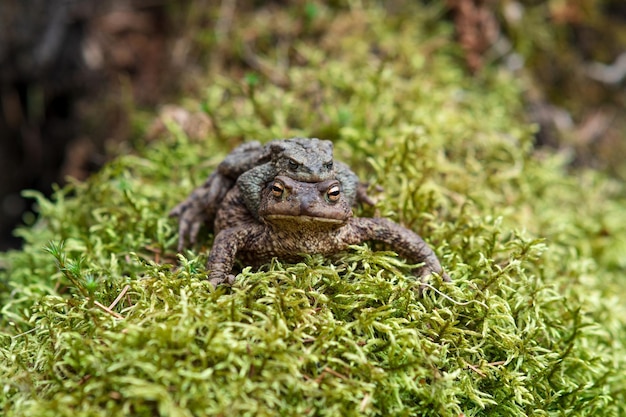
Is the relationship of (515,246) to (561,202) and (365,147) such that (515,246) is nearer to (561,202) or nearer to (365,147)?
(365,147)

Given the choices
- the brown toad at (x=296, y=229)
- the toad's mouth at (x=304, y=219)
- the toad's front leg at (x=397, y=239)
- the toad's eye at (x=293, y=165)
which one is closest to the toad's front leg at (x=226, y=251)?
the brown toad at (x=296, y=229)

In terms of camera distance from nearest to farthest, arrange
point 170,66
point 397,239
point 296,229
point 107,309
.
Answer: point 107,309 < point 296,229 < point 397,239 < point 170,66

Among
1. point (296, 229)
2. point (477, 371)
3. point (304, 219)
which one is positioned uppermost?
point (304, 219)

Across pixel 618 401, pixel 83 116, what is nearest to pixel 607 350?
pixel 618 401

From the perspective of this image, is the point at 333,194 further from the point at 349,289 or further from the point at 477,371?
the point at 477,371

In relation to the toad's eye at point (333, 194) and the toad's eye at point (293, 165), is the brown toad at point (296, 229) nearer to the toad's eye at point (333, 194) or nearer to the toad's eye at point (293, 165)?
the toad's eye at point (333, 194)

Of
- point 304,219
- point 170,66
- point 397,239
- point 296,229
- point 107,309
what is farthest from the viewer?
point 170,66

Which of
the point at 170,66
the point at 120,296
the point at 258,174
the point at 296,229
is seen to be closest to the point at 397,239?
the point at 296,229

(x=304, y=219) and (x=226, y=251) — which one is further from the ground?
(x=304, y=219)
